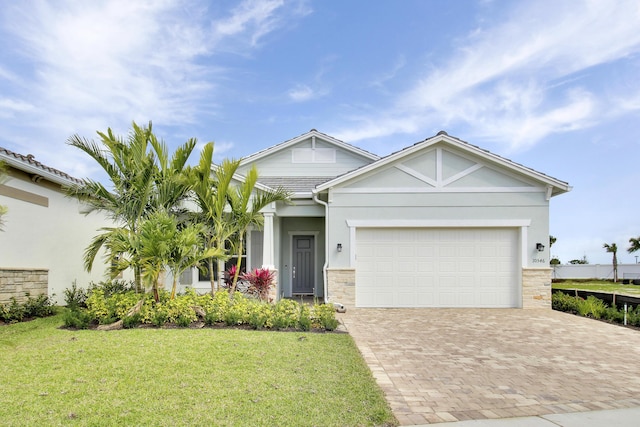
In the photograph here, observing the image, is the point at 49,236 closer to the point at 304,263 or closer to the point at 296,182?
the point at 296,182

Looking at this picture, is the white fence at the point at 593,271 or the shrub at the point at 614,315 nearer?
the shrub at the point at 614,315

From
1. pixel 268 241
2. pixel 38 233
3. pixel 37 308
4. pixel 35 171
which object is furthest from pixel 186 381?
pixel 38 233

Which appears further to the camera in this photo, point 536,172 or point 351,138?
point 351,138

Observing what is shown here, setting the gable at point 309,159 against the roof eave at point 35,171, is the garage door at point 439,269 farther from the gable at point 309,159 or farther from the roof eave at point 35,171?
the roof eave at point 35,171

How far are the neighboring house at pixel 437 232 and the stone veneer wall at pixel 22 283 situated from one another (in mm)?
7589

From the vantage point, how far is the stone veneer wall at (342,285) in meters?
12.4

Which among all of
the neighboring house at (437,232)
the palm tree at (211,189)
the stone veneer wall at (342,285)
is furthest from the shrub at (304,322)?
the neighboring house at (437,232)

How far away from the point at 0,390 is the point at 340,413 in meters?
3.75

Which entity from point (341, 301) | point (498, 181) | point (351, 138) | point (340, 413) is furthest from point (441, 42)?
point (340, 413)

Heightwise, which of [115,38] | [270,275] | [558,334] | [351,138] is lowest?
[558,334]

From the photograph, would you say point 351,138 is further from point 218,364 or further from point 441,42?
point 218,364

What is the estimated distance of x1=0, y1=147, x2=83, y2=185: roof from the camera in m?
10.1

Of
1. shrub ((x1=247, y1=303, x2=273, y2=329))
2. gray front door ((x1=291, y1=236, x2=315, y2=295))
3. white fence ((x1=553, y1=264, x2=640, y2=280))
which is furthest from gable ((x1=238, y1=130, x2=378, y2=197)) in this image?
white fence ((x1=553, y1=264, x2=640, y2=280))

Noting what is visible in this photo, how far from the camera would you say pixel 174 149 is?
34.0 ft
